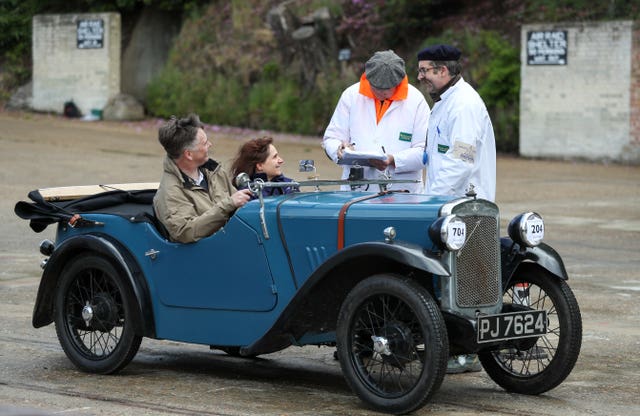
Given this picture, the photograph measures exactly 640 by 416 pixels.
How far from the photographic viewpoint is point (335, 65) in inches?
1045

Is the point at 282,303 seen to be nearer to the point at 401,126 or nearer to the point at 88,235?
the point at 88,235

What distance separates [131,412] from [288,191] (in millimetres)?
1688

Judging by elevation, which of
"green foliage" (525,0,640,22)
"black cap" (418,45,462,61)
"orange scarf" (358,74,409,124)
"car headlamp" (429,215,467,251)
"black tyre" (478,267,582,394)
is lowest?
"black tyre" (478,267,582,394)

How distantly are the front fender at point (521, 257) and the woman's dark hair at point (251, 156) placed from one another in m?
1.67

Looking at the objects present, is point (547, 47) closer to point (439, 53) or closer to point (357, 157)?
point (357, 157)

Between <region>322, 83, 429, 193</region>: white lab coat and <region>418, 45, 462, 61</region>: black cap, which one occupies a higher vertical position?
<region>418, 45, 462, 61</region>: black cap

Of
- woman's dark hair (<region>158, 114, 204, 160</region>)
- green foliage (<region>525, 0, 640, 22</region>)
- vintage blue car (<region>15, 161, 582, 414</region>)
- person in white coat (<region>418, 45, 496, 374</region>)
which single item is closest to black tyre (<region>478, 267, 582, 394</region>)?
vintage blue car (<region>15, 161, 582, 414</region>)

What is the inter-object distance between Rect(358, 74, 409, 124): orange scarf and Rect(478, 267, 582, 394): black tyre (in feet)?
5.84

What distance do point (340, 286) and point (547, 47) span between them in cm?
1812

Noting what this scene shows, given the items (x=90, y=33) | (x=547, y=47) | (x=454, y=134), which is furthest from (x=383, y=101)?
(x=90, y=33)

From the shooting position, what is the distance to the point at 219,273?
21.9ft

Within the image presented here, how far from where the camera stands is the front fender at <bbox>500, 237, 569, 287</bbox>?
252 inches

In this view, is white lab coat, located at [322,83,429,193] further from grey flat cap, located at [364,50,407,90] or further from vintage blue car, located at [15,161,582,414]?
vintage blue car, located at [15,161,582,414]

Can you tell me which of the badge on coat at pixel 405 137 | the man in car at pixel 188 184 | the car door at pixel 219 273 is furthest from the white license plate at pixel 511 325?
the badge on coat at pixel 405 137
